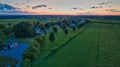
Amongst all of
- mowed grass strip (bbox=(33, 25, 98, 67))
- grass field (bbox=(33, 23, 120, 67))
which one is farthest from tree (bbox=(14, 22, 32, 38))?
mowed grass strip (bbox=(33, 25, 98, 67))

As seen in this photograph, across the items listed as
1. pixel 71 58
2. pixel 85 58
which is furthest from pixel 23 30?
pixel 85 58

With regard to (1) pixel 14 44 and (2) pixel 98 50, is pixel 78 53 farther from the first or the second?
(1) pixel 14 44

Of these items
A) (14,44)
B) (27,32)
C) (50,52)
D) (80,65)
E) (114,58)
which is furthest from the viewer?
(27,32)

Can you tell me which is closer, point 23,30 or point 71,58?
point 71,58

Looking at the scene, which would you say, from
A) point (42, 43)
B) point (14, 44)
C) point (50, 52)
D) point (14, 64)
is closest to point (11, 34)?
point (14, 44)

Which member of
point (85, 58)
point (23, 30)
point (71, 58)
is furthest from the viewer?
point (23, 30)

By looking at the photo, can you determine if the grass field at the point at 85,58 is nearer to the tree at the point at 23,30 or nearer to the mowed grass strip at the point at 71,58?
the mowed grass strip at the point at 71,58

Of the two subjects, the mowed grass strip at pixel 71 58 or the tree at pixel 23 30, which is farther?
the tree at pixel 23 30

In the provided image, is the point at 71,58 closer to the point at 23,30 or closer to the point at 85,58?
the point at 85,58

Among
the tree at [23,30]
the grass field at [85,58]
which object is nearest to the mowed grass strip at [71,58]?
the grass field at [85,58]

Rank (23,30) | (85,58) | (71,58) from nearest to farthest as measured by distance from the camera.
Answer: (85,58)
(71,58)
(23,30)

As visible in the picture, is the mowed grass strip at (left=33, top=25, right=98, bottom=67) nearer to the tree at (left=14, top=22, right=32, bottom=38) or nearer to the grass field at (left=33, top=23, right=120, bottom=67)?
the grass field at (left=33, top=23, right=120, bottom=67)
